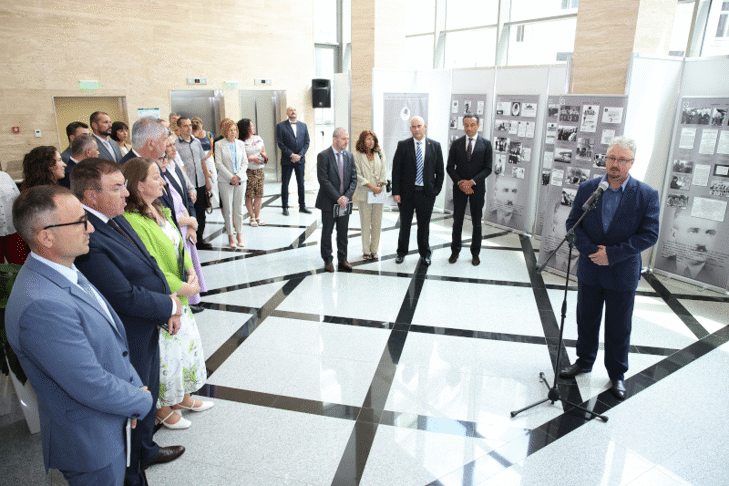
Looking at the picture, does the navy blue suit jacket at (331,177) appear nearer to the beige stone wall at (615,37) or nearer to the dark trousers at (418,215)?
the dark trousers at (418,215)

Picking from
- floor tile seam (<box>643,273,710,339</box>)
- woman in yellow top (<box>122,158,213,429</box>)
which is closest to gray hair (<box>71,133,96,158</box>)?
woman in yellow top (<box>122,158,213,429</box>)

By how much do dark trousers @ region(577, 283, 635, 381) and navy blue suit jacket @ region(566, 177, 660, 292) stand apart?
0.28 ft

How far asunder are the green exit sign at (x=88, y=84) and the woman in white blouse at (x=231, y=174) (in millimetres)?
3722

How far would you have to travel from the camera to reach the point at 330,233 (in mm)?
5938

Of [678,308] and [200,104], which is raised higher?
[200,104]

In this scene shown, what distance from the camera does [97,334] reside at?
1706mm

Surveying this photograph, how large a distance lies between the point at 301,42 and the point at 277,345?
917 centimetres

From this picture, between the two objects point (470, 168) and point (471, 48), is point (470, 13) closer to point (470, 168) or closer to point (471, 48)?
point (471, 48)

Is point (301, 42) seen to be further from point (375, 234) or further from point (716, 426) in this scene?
point (716, 426)

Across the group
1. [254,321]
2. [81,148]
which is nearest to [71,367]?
[254,321]

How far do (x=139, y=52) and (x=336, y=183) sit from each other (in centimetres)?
603

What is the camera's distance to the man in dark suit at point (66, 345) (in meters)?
1.56

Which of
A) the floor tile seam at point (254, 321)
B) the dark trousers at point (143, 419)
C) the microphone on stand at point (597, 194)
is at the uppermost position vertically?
the microphone on stand at point (597, 194)

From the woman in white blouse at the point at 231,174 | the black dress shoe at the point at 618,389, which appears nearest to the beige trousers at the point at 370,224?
the woman in white blouse at the point at 231,174
